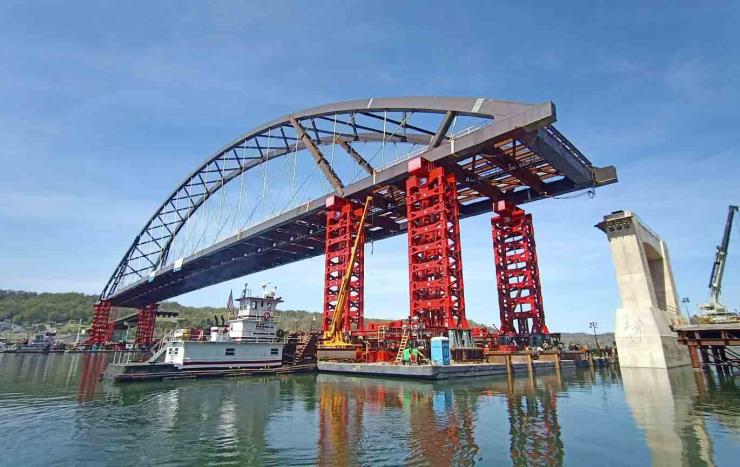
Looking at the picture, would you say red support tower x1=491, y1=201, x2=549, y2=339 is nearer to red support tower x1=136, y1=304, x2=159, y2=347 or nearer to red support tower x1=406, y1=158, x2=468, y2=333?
red support tower x1=406, y1=158, x2=468, y2=333

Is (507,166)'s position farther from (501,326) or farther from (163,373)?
(163,373)

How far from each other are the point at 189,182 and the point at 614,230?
83.6 m

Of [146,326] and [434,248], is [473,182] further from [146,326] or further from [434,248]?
[146,326]

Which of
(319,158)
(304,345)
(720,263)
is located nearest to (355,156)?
(319,158)

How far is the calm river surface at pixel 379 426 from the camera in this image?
1073 centimetres

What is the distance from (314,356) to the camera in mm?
43062

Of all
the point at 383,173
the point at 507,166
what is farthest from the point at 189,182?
the point at 507,166

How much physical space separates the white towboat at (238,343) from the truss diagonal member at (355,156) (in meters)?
18.8

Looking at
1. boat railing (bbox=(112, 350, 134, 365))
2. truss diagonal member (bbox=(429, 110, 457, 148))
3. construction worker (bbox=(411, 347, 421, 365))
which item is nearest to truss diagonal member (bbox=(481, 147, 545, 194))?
truss diagonal member (bbox=(429, 110, 457, 148))

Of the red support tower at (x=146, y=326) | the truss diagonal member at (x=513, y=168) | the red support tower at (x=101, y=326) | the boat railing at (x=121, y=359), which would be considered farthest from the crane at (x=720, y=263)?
the red support tower at (x=101, y=326)

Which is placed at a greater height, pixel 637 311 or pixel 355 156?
pixel 355 156

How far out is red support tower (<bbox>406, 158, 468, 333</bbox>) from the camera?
35.5m

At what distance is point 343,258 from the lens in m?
49.5

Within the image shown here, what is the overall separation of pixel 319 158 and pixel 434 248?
81.9 ft
